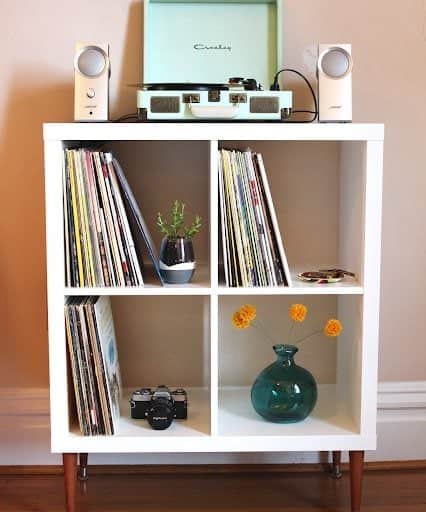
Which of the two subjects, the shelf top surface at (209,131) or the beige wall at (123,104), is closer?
the shelf top surface at (209,131)

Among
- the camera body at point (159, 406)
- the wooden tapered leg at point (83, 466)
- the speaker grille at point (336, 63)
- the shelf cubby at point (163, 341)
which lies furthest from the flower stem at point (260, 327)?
the speaker grille at point (336, 63)

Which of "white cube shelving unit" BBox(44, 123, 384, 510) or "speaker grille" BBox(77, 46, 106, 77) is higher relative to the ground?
"speaker grille" BBox(77, 46, 106, 77)

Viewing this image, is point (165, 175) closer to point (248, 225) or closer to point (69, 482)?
point (248, 225)

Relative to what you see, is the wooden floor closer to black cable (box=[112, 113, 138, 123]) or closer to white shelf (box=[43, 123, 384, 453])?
white shelf (box=[43, 123, 384, 453])

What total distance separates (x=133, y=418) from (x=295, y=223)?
0.65 meters

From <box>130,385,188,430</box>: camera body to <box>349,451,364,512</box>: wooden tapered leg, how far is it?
408 mm

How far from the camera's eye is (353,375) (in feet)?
6.15

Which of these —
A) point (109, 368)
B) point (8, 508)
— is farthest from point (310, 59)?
point (8, 508)

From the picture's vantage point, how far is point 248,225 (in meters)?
1.77

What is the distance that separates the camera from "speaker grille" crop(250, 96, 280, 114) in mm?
1770

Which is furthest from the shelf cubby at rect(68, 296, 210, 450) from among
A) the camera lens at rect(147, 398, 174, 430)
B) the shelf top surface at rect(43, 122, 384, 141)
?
the shelf top surface at rect(43, 122, 384, 141)

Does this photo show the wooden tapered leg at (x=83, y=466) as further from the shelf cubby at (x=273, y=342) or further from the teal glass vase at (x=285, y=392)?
the teal glass vase at (x=285, y=392)

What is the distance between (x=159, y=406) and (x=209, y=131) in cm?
64

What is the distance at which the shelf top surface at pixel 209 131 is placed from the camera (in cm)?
171
